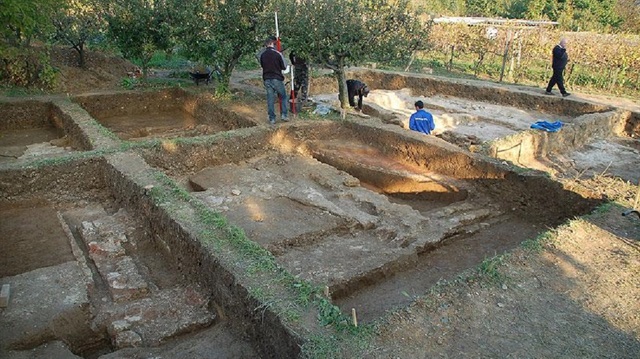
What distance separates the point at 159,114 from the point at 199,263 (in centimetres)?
933

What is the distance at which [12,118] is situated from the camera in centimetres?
1148

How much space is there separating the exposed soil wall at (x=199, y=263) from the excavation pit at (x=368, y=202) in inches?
38.1

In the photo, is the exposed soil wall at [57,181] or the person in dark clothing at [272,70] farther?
the person in dark clothing at [272,70]

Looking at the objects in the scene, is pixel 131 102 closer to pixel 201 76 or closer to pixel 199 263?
pixel 201 76

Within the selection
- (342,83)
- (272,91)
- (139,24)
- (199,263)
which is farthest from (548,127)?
(139,24)

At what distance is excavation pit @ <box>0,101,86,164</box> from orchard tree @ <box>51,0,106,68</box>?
10.2 ft

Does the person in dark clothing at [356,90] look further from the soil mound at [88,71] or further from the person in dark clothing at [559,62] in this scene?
the soil mound at [88,71]

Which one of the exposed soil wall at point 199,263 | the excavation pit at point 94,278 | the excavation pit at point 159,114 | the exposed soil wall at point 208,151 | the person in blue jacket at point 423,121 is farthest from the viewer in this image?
the excavation pit at point 159,114

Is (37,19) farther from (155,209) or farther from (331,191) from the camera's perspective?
(331,191)

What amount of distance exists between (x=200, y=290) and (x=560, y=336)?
3.54 meters

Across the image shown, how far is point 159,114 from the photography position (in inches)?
534

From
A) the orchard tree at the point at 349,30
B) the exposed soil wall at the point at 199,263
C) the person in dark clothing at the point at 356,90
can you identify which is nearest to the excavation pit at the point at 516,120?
the person in dark clothing at the point at 356,90

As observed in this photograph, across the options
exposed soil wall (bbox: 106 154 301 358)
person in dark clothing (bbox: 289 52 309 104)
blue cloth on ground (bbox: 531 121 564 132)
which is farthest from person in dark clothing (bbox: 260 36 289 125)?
blue cloth on ground (bbox: 531 121 564 132)

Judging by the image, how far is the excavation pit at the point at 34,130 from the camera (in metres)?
9.78
